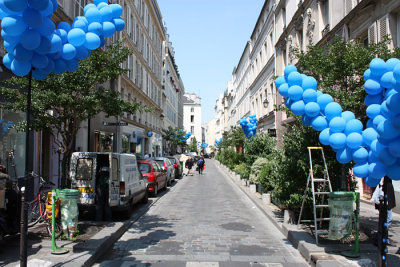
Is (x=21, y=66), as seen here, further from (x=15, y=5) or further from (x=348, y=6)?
(x=348, y=6)

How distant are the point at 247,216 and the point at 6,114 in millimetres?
8462

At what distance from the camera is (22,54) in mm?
4250

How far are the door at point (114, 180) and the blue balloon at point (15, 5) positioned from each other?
5.48m

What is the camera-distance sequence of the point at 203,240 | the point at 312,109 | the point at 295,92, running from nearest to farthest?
1. the point at 312,109
2. the point at 295,92
3. the point at 203,240

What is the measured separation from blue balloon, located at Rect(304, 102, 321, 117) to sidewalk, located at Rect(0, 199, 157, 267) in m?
4.60

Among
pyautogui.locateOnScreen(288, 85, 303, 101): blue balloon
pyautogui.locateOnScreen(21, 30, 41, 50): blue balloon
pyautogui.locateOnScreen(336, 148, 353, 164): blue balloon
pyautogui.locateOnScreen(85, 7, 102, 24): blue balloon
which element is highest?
pyautogui.locateOnScreen(85, 7, 102, 24): blue balloon

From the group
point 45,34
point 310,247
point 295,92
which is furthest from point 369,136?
point 45,34

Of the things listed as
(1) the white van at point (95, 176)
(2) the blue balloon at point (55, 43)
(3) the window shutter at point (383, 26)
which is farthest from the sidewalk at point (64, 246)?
(3) the window shutter at point (383, 26)

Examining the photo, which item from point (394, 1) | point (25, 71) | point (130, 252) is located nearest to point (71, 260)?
point (130, 252)

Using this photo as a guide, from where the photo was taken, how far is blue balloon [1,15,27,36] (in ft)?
12.9

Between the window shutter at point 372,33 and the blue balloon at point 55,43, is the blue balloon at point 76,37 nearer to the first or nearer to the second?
the blue balloon at point 55,43

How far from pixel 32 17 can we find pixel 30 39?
0.91 ft

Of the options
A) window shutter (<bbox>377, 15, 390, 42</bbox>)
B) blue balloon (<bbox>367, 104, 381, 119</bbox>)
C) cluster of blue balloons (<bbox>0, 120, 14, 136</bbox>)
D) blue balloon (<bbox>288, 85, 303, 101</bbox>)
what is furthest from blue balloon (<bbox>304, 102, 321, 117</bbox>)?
cluster of blue balloons (<bbox>0, 120, 14, 136</bbox>)

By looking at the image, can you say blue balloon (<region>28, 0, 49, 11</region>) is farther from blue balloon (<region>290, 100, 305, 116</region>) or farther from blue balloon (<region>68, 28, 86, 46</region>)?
blue balloon (<region>290, 100, 305, 116</region>)
